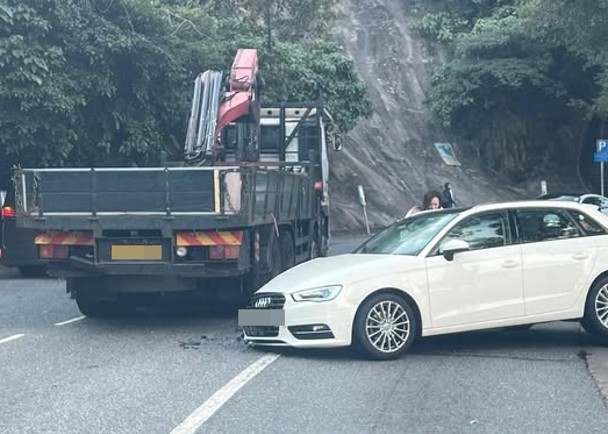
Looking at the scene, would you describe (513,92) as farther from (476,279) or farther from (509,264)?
(476,279)

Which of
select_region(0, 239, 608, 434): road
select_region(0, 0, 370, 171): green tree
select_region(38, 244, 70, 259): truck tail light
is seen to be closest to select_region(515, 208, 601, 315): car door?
select_region(0, 239, 608, 434): road

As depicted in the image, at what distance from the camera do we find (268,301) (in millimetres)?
9391

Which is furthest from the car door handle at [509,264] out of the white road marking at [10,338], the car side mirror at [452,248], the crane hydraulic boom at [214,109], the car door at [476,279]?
the crane hydraulic boom at [214,109]

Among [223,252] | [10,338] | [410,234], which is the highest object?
[410,234]

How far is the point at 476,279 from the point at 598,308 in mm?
1362

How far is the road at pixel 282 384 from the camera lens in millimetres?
6852

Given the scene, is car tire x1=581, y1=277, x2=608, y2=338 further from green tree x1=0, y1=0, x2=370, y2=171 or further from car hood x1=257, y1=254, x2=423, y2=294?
green tree x1=0, y1=0, x2=370, y2=171

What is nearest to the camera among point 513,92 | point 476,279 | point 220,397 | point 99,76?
point 220,397

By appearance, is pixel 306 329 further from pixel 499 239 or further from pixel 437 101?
pixel 437 101

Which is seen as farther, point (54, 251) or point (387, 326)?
point (54, 251)

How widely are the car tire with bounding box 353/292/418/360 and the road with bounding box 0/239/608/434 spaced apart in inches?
5.3

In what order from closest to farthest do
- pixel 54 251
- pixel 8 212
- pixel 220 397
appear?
pixel 220 397, pixel 54 251, pixel 8 212

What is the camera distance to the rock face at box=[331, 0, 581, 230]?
3994 cm

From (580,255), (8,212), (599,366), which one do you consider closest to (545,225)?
(580,255)
